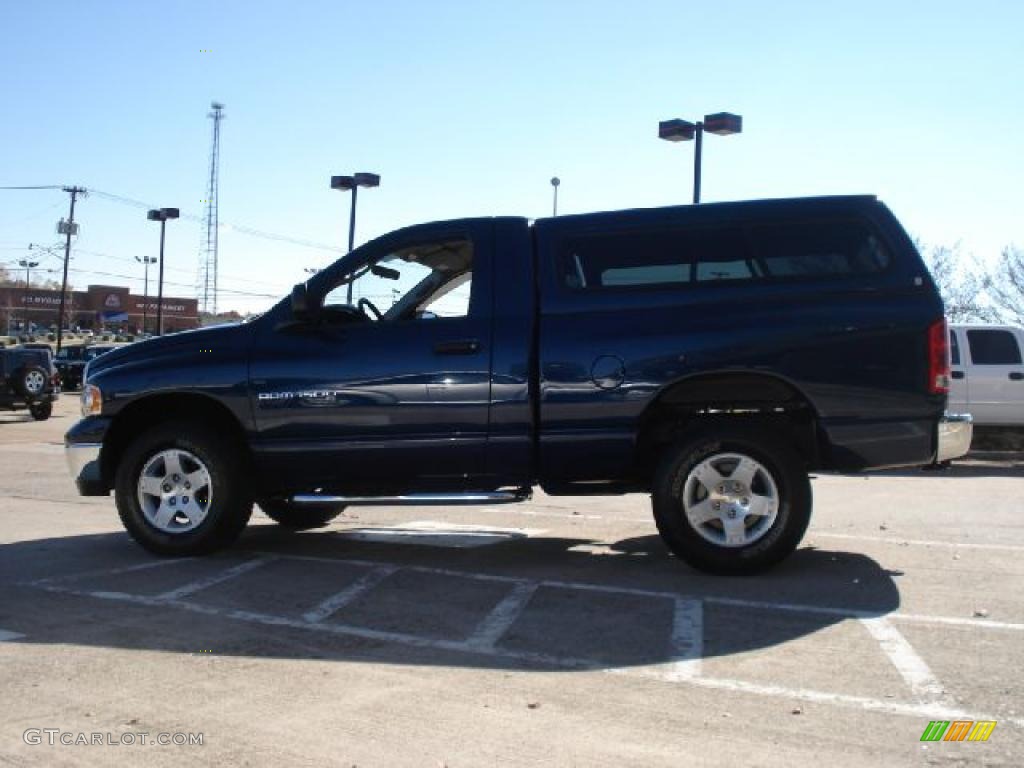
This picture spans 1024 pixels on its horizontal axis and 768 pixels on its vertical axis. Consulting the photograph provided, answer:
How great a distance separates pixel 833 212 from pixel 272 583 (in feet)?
13.0

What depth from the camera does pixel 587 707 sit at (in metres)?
3.66

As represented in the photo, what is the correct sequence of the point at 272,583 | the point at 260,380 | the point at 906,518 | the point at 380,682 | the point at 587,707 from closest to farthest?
the point at 587,707 → the point at 380,682 → the point at 272,583 → the point at 260,380 → the point at 906,518

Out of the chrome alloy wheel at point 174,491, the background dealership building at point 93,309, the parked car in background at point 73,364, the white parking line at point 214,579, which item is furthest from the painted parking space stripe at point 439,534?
the background dealership building at point 93,309

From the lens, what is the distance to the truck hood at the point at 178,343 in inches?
247

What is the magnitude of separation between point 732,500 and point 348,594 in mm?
2246

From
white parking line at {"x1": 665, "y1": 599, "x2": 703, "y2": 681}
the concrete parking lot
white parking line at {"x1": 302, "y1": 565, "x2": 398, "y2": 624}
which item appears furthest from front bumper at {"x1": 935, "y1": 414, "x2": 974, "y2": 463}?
white parking line at {"x1": 302, "y1": 565, "x2": 398, "y2": 624}

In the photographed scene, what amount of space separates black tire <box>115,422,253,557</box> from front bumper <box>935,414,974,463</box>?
4.22 m

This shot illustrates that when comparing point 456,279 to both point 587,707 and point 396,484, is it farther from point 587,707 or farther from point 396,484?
point 587,707

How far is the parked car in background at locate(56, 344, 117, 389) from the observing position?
36562 millimetres

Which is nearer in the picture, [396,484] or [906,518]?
[396,484]

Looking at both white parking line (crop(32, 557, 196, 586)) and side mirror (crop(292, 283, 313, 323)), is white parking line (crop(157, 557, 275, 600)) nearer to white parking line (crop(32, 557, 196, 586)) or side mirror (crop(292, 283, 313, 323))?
white parking line (crop(32, 557, 196, 586))

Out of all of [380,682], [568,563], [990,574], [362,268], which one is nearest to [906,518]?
[990,574]

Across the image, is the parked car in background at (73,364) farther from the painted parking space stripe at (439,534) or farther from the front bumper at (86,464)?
the front bumper at (86,464)

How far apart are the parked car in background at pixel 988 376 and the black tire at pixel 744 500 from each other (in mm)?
9383
